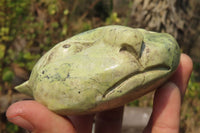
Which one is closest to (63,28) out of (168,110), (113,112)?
(113,112)

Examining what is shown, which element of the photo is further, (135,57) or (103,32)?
(103,32)

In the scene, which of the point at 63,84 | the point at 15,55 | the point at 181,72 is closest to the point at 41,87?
the point at 63,84

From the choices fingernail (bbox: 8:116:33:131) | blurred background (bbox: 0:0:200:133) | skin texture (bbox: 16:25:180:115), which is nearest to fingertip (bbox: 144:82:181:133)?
skin texture (bbox: 16:25:180:115)

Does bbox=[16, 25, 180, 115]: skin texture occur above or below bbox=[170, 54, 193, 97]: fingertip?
above

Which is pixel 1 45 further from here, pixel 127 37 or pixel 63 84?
pixel 127 37

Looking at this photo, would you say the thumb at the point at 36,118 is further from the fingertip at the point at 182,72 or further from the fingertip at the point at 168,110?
the fingertip at the point at 182,72

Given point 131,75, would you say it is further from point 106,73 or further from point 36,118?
point 36,118

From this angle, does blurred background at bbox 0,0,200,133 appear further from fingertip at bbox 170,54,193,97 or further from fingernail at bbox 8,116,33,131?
fingernail at bbox 8,116,33,131

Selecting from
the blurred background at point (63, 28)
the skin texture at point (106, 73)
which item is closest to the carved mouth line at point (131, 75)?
the skin texture at point (106, 73)
